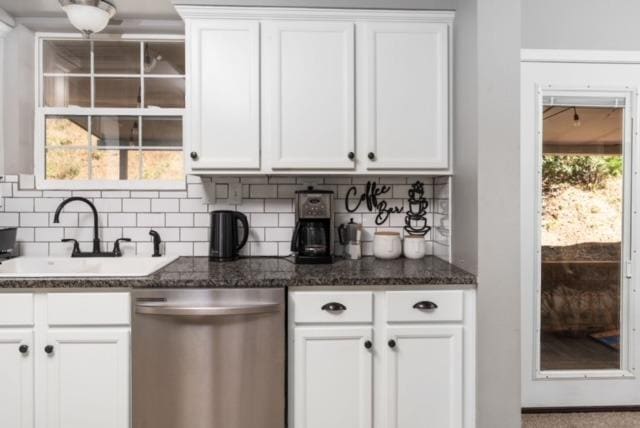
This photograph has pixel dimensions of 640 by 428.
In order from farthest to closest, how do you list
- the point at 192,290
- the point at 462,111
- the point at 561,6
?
the point at 561,6 → the point at 462,111 → the point at 192,290

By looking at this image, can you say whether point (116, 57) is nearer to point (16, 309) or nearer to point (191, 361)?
point (16, 309)

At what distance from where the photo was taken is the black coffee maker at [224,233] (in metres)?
2.24

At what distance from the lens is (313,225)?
2.22 meters

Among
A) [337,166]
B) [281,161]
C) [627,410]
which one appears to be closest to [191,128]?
[281,161]

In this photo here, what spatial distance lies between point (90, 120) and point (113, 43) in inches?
19.0

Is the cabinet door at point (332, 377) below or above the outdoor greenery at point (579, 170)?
below

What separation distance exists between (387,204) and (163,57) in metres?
1.61

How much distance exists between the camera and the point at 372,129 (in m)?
2.15

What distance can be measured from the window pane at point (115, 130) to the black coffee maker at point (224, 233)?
0.74 meters

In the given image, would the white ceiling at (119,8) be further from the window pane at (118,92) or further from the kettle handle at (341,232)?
the kettle handle at (341,232)

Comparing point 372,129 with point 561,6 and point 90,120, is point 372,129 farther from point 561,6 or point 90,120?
point 90,120

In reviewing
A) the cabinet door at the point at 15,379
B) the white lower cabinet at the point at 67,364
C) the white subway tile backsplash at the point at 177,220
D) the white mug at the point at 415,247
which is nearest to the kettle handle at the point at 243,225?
the white subway tile backsplash at the point at 177,220

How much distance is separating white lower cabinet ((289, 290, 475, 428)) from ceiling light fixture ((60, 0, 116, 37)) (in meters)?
1.73

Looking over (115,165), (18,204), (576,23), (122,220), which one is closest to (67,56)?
(115,165)
